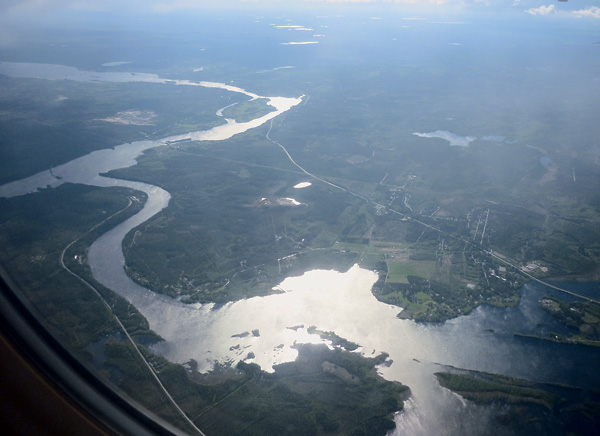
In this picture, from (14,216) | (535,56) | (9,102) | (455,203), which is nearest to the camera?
(14,216)

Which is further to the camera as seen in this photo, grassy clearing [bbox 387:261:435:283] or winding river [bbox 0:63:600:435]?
grassy clearing [bbox 387:261:435:283]

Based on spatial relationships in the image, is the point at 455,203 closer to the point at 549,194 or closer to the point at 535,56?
the point at 549,194

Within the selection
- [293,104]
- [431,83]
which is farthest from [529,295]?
[431,83]

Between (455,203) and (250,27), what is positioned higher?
(250,27)

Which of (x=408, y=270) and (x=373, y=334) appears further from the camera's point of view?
(x=408, y=270)

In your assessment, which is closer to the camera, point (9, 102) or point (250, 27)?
point (9, 102)

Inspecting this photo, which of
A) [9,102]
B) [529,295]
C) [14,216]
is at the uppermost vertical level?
[9,102]

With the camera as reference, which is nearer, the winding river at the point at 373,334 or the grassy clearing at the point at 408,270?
the winding river at the point at 373,334

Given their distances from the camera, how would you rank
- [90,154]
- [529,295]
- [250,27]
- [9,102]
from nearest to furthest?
[529,295]
[90,154]
[9,102]
[250,27]
